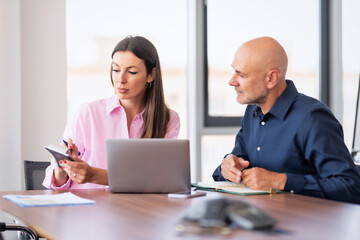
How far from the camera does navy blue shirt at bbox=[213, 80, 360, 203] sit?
6.69 feet

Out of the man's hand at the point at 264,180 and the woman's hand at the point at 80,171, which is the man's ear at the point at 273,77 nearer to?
the man's hand at the point at 264,180

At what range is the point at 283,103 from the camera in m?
2.38

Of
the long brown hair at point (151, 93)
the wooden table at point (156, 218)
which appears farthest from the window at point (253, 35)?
the wooden table at point (156, 218)

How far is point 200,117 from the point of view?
4.51 meters

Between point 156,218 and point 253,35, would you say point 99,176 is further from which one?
point 253,35

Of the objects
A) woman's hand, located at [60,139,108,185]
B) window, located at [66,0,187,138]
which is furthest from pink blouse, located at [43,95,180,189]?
window, located at [66,0,187,138]

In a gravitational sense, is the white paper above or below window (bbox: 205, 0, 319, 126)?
below

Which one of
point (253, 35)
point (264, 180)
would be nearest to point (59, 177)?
point (264, 180)

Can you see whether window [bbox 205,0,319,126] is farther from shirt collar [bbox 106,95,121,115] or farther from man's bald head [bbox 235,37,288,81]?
man's bald head [bbox 235,37,288,81]

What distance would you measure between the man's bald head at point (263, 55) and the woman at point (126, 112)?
540 millimetres

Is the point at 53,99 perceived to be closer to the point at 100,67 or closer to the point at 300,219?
the point at 100,67

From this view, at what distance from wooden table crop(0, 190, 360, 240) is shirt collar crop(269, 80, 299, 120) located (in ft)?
1.65

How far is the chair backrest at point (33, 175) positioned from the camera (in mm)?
2711

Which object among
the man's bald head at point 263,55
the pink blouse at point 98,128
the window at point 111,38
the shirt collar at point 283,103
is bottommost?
the pink blouse at point 98,128
